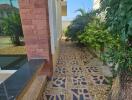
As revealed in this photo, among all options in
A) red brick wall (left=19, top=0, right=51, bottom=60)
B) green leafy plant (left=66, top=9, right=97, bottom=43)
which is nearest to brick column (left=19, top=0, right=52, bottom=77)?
red brick wall (left=19, top=0, right=51, bottom=60)

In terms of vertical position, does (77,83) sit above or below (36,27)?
below

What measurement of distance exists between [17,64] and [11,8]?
4.81 feet

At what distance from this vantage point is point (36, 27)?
394cm

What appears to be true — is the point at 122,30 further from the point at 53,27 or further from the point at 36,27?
the point at 53,27

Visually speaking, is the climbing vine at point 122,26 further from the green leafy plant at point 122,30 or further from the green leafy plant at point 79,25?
the green leafy plant at point 79,25

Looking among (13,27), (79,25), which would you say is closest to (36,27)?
(13,27)

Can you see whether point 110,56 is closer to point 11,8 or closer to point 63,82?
point 63,82

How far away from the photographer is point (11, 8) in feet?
13.9

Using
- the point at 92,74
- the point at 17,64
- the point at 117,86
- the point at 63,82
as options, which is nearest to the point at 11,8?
the point at 17,64

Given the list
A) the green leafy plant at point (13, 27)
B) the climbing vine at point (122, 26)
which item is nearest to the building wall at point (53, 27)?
the green leafy plant at point (13, 27)

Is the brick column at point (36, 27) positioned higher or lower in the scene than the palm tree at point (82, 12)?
lower

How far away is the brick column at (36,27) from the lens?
12.5 feet

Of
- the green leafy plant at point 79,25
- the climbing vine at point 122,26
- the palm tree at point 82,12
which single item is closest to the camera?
the climbing vine at point 122,26

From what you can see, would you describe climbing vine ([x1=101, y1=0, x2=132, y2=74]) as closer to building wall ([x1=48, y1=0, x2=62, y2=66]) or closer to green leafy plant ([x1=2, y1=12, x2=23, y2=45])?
building wall ([x1=48, y1=0, x2=62, y2=66])
